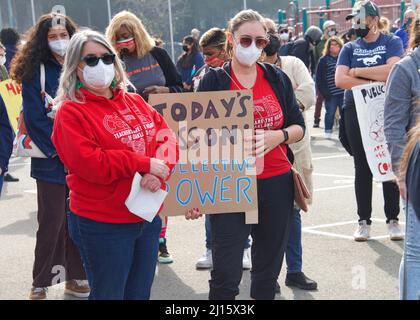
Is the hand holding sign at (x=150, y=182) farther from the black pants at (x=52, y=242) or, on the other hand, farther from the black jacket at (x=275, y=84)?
the black pants at (x=52, y=242)

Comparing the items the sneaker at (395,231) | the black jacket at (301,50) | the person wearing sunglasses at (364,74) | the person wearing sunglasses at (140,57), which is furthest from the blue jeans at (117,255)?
the black jacket at (301,50)

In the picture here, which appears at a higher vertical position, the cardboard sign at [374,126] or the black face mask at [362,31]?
the black face mask at [362,31]

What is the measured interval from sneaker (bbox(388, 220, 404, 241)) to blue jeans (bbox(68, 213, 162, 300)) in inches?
142

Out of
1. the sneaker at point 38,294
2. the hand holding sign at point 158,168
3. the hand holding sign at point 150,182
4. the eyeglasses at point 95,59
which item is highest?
the eyeglasses at point 95,59

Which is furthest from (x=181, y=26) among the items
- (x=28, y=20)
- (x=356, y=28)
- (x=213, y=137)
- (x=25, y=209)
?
(x=213, y=137)

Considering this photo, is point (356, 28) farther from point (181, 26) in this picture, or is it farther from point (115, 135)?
point (181, 26)

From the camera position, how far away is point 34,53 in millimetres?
5496

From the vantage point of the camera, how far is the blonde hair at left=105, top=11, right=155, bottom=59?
253 inches

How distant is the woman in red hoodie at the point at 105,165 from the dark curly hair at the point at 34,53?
1.52 m

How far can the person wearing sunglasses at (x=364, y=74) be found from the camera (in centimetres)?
684

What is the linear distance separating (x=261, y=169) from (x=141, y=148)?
2.76 feet

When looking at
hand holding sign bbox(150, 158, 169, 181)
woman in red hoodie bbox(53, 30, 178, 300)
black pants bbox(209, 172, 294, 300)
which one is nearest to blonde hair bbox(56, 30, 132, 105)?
woman in red hoodie bbox(53, 30, 178, 300)

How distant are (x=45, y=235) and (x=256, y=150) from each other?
199 cm

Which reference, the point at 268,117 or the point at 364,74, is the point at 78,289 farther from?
the point at 364,74
